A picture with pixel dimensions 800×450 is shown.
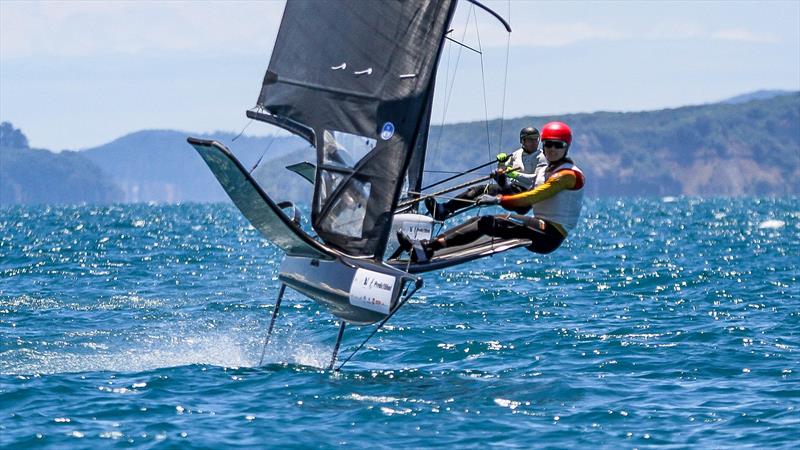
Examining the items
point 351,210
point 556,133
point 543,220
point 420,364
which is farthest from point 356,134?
point 420,364

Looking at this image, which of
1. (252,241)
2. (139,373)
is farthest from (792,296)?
(252,241)

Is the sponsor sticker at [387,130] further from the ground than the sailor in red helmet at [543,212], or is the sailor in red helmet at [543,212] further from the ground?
the sponsor sticker at [387,130]

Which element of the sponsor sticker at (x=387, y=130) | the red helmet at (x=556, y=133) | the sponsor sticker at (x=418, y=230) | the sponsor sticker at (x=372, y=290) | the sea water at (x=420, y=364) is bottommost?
the sea water at (x=420, y=364)

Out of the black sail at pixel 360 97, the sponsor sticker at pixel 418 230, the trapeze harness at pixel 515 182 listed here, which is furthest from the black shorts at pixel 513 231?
the black sail at pixel 360 97

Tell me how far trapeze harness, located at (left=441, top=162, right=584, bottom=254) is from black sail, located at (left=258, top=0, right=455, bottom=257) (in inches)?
39.7

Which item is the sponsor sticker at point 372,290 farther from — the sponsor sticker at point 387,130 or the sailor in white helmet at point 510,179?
the sailor in white helmet at point 510,179

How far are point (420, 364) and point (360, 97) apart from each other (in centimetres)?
308

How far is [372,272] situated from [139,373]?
2.64 metres

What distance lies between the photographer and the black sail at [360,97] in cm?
1226

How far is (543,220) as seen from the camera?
1288 centimetres

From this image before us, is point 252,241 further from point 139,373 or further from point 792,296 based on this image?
point 139,373

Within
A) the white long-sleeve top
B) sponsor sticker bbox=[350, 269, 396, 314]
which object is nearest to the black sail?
sponsor sticker bbox=[350, 269, 396, 314]

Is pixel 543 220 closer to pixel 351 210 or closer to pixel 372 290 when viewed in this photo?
pixel 351 210

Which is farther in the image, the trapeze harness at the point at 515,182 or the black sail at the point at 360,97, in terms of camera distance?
the trapeze harness at the point at 515,182
